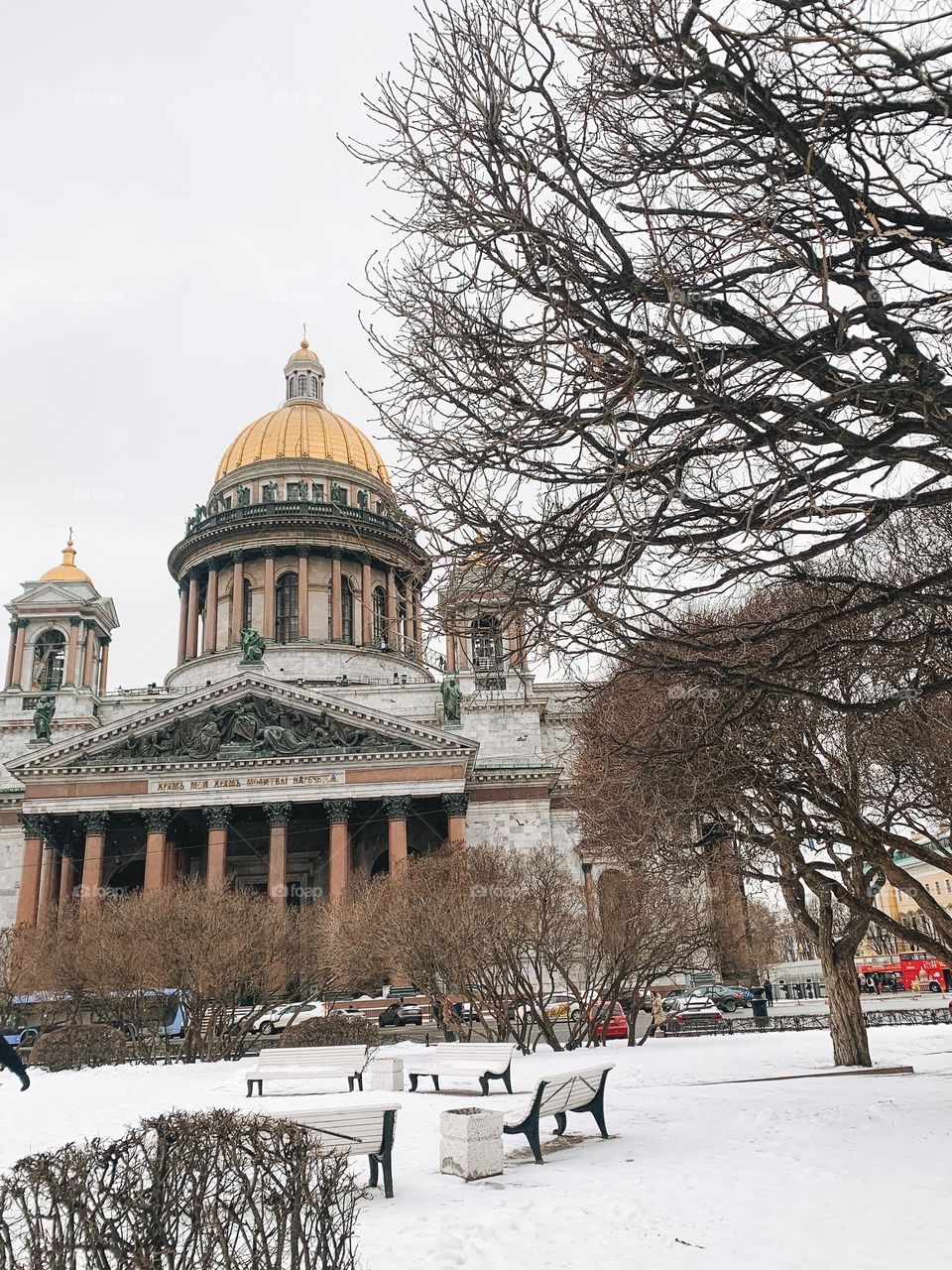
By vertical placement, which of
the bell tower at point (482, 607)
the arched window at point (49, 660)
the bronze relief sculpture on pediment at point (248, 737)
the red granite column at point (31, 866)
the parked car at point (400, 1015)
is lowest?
the parked car at point (400, 1015)

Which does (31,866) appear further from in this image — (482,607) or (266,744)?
(482,607)

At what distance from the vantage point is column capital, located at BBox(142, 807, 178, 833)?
44781 millimetres

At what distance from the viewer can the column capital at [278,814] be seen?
44.7 metres

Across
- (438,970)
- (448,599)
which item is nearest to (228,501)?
(438,970)

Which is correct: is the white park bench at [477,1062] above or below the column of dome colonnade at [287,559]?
below

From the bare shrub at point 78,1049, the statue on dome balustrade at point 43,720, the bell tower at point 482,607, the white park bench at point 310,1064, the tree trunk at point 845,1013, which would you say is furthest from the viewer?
the statue on dome balustrade at point 43,720

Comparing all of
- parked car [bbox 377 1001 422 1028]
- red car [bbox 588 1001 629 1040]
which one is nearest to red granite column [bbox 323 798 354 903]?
parked car [bbox 377 1001 422 1028]

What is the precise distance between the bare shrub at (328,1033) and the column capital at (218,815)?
2366 cm

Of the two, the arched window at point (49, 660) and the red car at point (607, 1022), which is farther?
the arched window at point (49, 660)

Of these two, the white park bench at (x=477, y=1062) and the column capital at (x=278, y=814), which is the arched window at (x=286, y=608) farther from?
the white park bench at (x=477, y=1062)

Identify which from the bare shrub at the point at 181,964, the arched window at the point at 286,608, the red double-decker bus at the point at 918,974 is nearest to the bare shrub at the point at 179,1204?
the bare shrub at the point at 181,964

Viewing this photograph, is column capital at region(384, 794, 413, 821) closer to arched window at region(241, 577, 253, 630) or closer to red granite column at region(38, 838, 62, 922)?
red granite column at region(38, 838, 62, 922)

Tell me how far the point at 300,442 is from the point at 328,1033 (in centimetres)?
4813

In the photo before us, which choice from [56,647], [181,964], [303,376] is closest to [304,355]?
[303,376]
